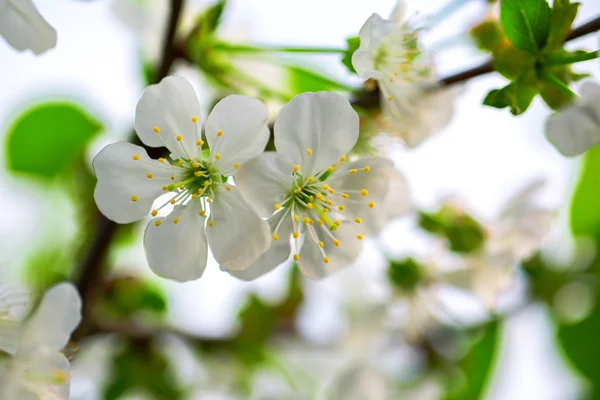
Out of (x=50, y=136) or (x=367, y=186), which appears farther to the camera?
(x=50, y=136)

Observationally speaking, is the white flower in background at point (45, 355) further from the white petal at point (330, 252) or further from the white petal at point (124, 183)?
the white petal at point (330, 252)

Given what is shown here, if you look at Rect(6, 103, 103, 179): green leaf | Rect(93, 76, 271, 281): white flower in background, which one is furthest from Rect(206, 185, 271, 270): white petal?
Rect(6, 103, 103, 179): green leaf

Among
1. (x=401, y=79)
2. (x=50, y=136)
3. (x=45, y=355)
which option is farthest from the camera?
(x=50, y=136)

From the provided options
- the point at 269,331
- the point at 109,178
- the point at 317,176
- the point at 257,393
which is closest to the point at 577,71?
the point at 317,176

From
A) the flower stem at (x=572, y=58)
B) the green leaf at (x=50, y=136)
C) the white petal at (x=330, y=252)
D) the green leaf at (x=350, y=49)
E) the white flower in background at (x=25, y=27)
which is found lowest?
the white petal at (x=330, y=252)

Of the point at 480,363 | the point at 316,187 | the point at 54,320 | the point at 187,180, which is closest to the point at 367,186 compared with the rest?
the point at 316,187

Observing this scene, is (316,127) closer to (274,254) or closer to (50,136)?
(274,254)

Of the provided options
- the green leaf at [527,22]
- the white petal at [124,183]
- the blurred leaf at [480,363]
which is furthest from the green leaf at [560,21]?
the blurred leaf at [480,363]
